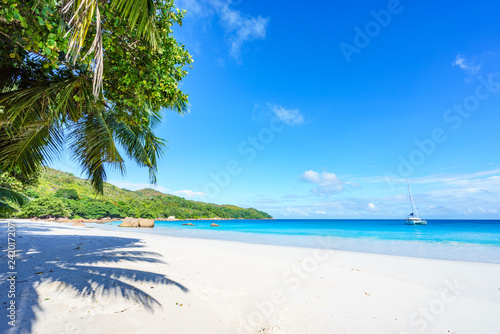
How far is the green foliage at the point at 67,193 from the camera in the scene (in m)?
51.7

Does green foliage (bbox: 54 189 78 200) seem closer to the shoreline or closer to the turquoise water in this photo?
the turquoise water

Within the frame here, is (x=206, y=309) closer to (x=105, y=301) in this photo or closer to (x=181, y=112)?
(x=105, y=301)

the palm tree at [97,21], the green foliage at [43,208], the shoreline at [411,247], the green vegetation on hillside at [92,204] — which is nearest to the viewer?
the palm tree at [97,21]

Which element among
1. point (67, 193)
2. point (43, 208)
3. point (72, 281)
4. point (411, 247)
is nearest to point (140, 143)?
point (72, 281)

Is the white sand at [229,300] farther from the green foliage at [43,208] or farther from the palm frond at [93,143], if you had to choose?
the green foliage at [43,208]

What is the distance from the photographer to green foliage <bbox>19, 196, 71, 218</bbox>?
34422 millimetres

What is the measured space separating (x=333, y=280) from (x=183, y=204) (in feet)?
293

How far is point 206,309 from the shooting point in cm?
326

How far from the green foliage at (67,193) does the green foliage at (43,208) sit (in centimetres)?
1632

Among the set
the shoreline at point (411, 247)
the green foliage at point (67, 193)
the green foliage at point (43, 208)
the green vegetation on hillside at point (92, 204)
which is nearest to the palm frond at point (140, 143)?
the shoreline at point (411, 247)

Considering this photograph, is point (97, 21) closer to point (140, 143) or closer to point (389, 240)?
point (140, 143)

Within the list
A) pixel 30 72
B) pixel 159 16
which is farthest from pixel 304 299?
pixel 30 72

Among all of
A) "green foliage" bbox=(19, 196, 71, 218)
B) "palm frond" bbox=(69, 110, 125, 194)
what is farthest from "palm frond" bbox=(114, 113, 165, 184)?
"green foliage" bbox=(19, 196, 71, 218)

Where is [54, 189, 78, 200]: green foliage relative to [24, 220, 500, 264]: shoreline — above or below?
above
